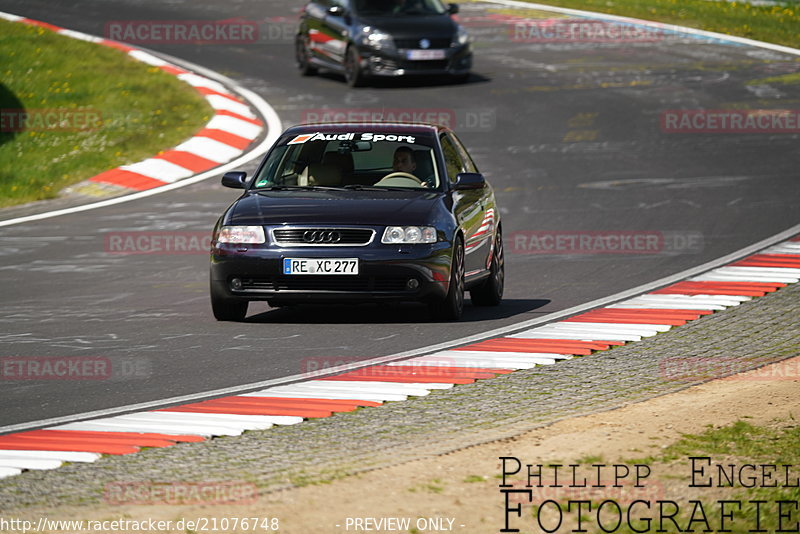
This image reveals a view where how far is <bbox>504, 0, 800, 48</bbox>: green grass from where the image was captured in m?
30.6

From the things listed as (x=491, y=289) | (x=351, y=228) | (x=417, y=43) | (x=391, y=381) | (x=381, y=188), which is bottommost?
(x=491, y=289)

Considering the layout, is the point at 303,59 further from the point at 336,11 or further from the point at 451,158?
the point at 451,158

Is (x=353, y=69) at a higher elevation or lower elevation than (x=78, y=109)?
higher

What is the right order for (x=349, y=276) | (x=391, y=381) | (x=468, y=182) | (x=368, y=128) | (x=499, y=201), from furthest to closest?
(x=499, y=201)
(x=368, y=128)
(x=468, y=182)
(x=349, y=276)
(x=391, y=381)

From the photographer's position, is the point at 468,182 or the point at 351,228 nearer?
the point at 351,228

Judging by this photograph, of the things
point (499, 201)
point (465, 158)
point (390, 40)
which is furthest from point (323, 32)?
point (465, 158)

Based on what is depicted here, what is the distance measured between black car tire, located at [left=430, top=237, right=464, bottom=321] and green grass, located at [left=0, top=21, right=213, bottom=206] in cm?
838

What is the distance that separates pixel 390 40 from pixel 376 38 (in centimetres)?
23

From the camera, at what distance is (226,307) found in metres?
12.2

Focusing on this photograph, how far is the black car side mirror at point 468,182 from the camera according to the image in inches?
502

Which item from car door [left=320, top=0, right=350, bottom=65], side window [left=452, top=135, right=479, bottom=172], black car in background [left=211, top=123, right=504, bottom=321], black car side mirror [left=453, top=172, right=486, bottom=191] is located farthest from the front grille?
car door [left=320, top=0, right=350, bottom=65]

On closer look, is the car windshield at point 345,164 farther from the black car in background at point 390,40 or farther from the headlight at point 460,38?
the headlight at point 460,38

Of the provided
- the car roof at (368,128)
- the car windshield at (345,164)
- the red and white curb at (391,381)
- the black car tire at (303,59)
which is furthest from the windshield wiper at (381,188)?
the black car tire at (303,59)

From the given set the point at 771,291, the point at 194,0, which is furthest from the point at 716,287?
the point at 194,0
